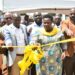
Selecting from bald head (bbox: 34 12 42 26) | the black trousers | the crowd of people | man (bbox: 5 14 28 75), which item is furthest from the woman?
bald head (bbox: 34 12 42 26)

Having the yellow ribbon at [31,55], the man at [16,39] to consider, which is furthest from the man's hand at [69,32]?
the man at [16,39]

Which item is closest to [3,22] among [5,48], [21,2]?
[5,48]

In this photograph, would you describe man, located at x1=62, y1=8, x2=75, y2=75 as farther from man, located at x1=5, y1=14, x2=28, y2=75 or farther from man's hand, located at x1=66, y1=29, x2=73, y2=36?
man, located at x1=5, y1=14, x2=28, y2=75

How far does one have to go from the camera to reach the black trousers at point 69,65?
8.51m

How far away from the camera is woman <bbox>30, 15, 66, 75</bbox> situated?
8422mm

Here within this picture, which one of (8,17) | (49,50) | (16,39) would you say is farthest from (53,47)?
(8,17)

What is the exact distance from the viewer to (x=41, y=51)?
326 inches

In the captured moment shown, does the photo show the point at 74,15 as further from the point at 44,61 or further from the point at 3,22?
the point at 3,22

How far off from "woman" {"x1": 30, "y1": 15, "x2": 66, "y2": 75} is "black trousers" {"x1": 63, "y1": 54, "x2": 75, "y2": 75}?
115mm

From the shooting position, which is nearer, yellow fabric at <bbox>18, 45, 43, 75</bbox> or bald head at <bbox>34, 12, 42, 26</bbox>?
yellow fabric at <bbox>18, 45, 43, 75</bbox>

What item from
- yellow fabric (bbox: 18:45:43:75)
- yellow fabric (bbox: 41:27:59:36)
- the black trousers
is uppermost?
yellow fabric (bbox: 41:27:59:36)

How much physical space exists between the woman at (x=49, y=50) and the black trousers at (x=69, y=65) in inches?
4.5

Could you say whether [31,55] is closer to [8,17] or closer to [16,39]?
[16,39]

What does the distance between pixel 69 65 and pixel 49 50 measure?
50 centimetres
